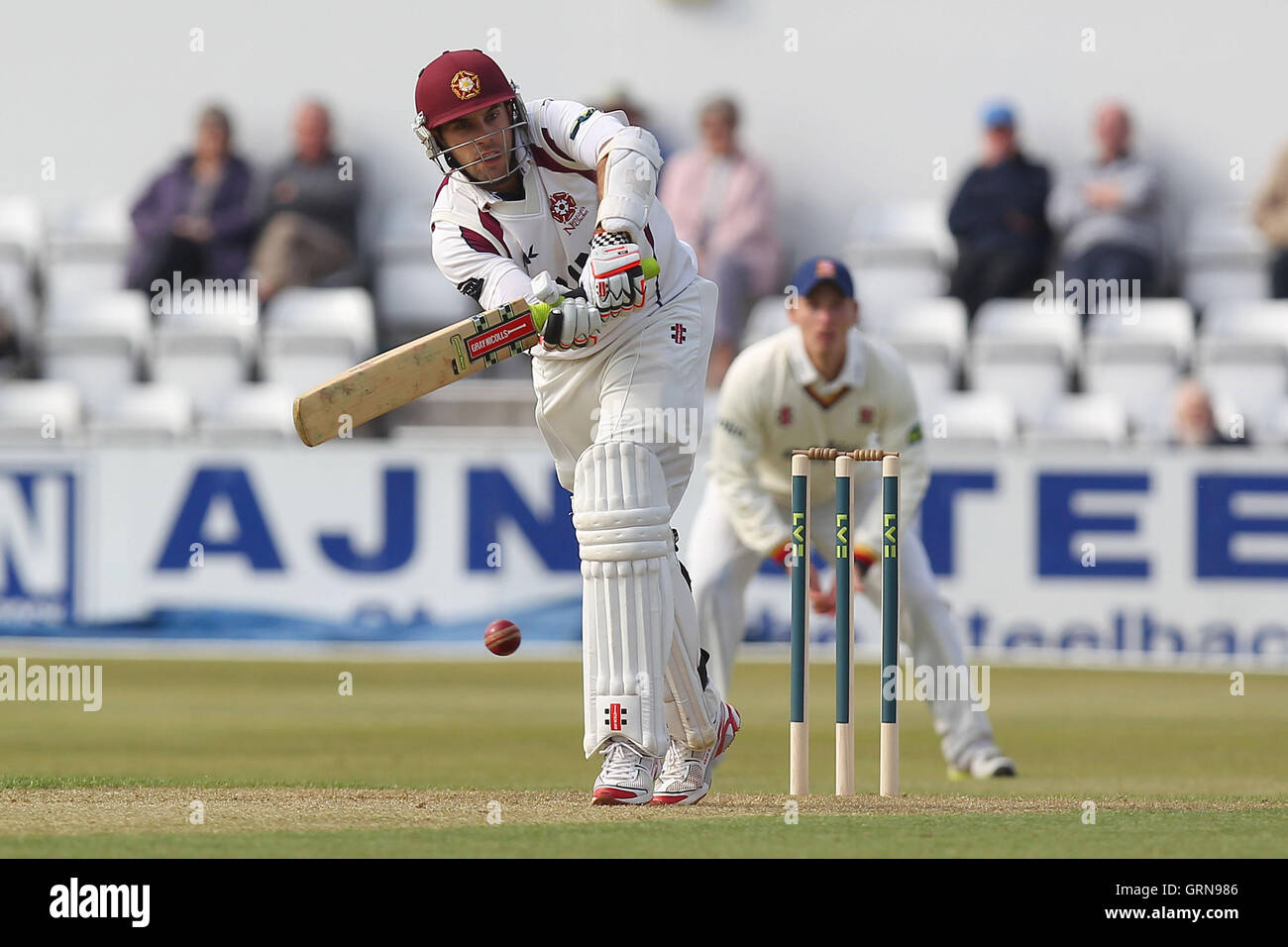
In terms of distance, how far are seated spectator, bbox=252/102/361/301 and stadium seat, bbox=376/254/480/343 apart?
0.37 meters

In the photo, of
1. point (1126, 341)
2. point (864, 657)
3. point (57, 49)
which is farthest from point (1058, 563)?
point (57, 49)

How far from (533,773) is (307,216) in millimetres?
6715

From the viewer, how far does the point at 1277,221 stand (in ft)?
40.4

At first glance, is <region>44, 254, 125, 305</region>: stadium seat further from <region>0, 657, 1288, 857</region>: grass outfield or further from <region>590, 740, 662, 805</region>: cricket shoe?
<region>590, 740, 662, 805</region>: cricket shoe

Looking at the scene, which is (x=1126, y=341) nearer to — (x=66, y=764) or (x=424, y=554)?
(x=424, y=554)

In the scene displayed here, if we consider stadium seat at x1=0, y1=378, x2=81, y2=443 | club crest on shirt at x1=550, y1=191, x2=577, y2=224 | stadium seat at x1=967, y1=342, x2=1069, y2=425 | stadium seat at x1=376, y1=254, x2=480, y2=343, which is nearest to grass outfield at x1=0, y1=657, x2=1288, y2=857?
club crest on shirt at x1=550, y1=191, x2=577, y2=224

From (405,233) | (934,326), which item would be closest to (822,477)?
(934,326)

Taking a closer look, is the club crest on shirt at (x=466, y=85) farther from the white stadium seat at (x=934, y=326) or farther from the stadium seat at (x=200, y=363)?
the stadium seat at (x=200, y=363)

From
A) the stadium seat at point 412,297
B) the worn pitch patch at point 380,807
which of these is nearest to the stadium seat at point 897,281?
the stadium seat at point 412,297

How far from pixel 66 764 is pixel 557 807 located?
2.56 m

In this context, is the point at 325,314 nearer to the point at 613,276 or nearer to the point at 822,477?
the point at 822,477

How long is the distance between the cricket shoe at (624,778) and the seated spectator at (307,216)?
26.9ft

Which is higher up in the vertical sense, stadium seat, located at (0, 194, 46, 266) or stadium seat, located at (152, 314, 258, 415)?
stadium seat, located at (0, 194, 46, 266)

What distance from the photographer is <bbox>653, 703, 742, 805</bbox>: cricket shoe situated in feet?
16.8
